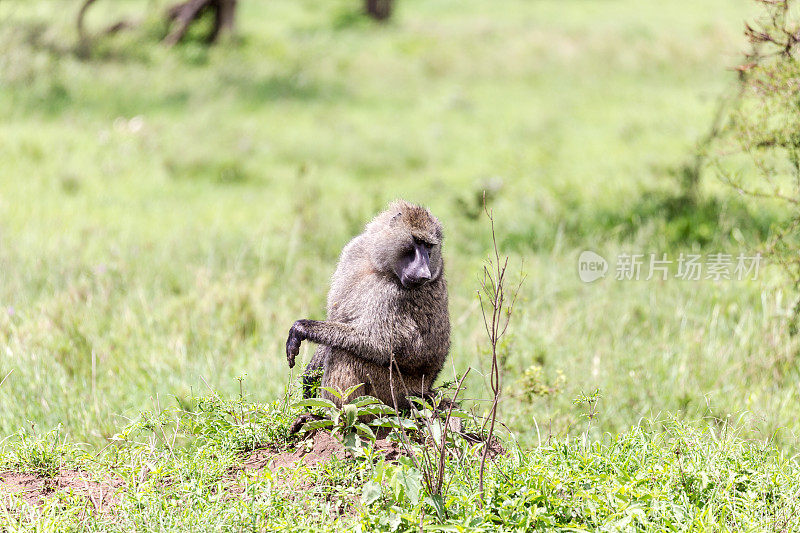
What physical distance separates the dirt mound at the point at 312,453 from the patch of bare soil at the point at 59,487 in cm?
53

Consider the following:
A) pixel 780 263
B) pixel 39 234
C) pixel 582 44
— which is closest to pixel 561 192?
pixel 780 263

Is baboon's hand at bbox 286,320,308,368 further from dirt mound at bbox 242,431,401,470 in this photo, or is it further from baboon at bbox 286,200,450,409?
dirt mound at bbox 242,431,401,470

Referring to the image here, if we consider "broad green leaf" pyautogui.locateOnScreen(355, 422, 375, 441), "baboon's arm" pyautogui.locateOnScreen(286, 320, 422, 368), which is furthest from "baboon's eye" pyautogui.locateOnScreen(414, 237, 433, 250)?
"broad green leaf" pyautogui.locateOnScreen(355, 422, 375, 441)

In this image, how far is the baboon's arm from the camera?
3.29 m

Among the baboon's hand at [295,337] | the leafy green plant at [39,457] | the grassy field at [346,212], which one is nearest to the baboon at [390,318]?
the baboon's hand at [295,337]

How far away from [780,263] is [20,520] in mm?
4144

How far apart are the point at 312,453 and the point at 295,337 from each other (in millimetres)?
483

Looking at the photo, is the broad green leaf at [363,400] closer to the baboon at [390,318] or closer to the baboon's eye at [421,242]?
the baboon at [390,318]

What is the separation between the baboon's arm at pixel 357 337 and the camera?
3289 mm

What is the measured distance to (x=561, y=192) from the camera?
28.5 feet

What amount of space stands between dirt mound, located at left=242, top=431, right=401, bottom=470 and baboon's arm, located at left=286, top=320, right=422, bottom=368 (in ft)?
1.16

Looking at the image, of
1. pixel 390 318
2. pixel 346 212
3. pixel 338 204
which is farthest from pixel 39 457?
pixel 338 204

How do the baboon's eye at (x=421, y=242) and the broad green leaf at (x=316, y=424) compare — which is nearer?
the broad green leaf at (x=316, y=424)

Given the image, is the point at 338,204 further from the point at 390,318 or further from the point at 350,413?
the point at 350,413
